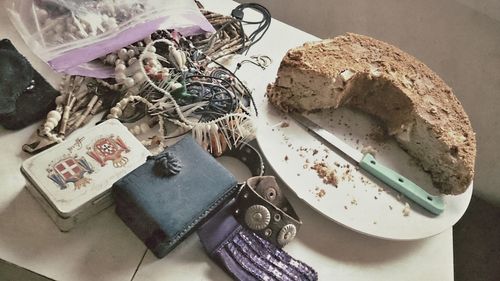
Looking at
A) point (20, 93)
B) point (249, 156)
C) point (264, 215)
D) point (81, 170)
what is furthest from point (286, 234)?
point (20, 93)

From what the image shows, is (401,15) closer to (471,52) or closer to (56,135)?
(471,52)

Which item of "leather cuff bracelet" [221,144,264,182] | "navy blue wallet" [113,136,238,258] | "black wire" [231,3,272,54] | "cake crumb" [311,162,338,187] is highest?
"black wire" [231,3,272,54]

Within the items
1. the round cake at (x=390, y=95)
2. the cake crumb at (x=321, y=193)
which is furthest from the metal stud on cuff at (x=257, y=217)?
the round cake at (x=390, y=95)

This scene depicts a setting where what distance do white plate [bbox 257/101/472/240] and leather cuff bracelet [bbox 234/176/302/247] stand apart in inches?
2.4

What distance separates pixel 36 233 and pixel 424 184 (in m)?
0.59

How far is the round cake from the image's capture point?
0.82 meters

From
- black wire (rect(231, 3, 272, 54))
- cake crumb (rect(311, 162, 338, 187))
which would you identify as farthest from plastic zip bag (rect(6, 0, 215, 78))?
cake crumb (rect(311, 162, 338, 187))

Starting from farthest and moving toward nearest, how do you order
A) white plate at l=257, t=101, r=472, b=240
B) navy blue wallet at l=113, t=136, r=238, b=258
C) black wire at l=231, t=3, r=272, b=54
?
1. black wire at l=231, t=3, r=272, b=54
2. white plate at l=257, t=101, r=472, b=240
3. navy blue wallet at l=113, t=136, r=238, b=258

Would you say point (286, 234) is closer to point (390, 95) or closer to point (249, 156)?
point (249, 156)

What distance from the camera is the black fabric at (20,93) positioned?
0.75 m

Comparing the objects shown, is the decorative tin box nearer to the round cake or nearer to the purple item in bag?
the purple item in bag

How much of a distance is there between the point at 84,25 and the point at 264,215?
43 centimetres

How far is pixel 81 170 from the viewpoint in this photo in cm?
68

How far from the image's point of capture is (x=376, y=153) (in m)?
0.87
